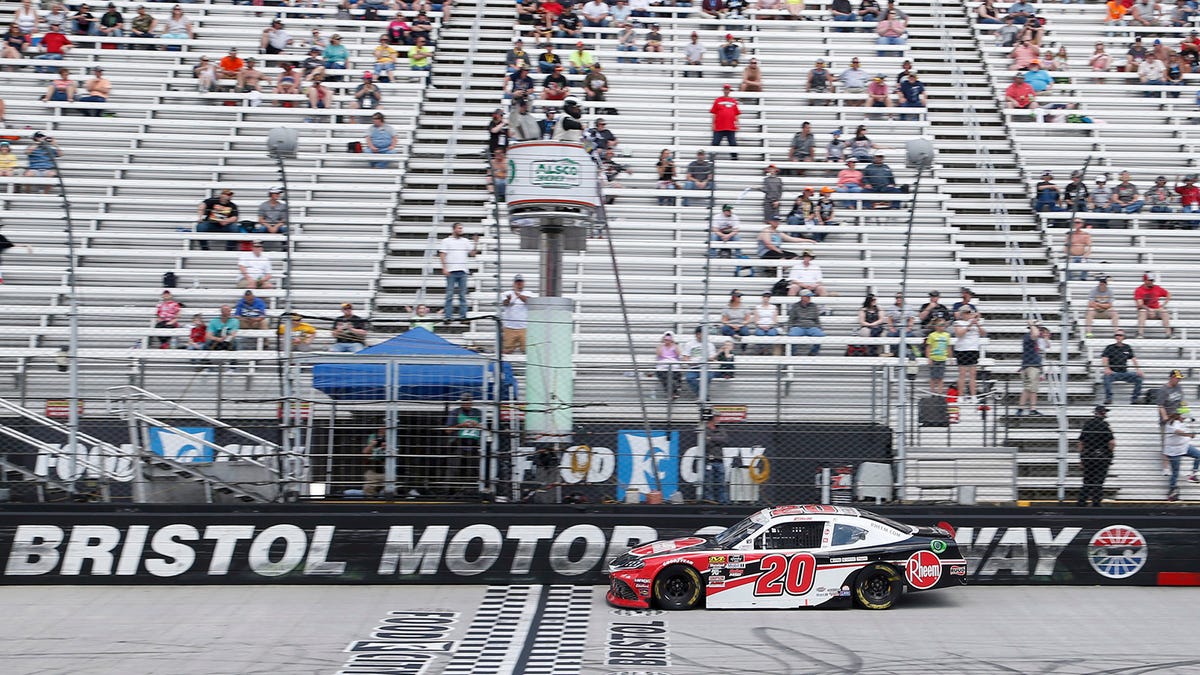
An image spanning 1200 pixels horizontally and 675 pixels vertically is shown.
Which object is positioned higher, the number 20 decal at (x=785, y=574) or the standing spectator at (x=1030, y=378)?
the standing spectator at (x=1030, y=378)

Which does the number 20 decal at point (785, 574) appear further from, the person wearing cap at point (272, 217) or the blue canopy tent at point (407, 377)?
the person wearing cap at point (272, 217)

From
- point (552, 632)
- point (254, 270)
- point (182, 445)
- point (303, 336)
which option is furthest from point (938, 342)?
point (254, 270)

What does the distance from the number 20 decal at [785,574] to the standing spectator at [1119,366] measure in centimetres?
445

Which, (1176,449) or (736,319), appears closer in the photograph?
(1176,449)

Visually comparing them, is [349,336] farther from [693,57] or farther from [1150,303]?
[693,57]

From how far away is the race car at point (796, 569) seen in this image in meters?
14.4

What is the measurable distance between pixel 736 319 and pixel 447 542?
6027mm

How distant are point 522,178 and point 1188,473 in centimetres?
876

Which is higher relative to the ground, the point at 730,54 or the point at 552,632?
the point at 730,54

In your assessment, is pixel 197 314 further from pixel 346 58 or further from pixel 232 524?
pixel 346 58

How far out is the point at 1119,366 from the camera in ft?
57.7

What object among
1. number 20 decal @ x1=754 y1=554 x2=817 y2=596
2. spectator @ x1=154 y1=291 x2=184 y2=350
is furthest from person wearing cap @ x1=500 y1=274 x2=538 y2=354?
number 20 decal @ x1=754 y1=554 x2=817 y2=596

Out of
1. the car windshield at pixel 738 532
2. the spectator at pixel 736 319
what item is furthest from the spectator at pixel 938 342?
the car windshield at pixel 738 532

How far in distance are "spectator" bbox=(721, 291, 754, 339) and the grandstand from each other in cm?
66
